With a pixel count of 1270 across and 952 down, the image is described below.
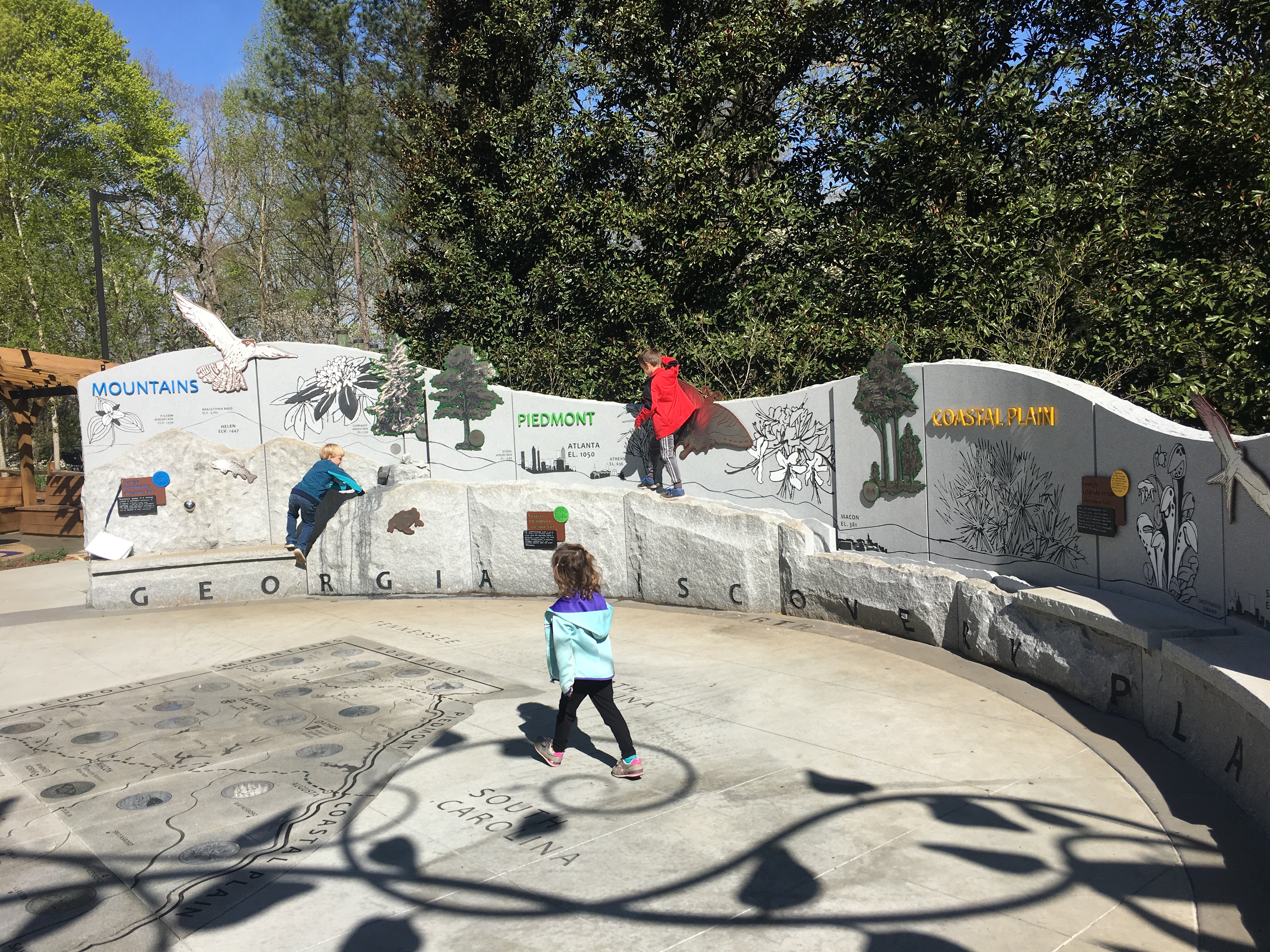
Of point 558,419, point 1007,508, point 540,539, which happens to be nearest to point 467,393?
point 558,419

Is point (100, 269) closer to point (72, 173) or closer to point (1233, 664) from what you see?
point (72, 173)

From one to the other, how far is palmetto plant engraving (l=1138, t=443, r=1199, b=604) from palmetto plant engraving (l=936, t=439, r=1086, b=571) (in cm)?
72

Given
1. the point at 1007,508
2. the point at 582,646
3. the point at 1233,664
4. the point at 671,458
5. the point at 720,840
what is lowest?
the point at 720,840

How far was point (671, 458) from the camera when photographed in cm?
1033

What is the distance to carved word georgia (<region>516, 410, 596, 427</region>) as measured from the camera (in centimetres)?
1116

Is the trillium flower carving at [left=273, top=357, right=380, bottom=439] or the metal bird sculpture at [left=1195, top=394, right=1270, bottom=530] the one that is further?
the trillium flower carving at [left=273, top=357, right=380, bottom=439]

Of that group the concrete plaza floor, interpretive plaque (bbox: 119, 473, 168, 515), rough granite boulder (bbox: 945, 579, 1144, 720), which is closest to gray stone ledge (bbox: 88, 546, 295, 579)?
interpretive plaque (bbox: 119, 473, 168, 515)

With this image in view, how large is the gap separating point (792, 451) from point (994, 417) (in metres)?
2.44

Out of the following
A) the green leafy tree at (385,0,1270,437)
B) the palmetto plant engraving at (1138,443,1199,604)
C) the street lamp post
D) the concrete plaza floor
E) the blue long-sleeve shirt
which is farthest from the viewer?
the street lamp post

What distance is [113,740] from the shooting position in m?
6.20

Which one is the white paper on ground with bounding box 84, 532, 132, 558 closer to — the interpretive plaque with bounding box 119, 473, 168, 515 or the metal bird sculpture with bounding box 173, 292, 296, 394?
the interpretive plaque with bounding box 119, 473, 168, 515

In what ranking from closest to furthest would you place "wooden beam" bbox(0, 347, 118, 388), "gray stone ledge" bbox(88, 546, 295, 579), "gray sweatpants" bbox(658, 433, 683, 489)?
"gray sweatpants" bbox(658, 433, 683, 489)
"gray stone ledge" bbox(88, 546, 295, 579)
"wooden beam" bbox(0, 347, 118, 388)

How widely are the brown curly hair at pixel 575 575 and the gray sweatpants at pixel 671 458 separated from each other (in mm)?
5145

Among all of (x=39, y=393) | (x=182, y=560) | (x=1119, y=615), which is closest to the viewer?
(x=1119, y=615)
